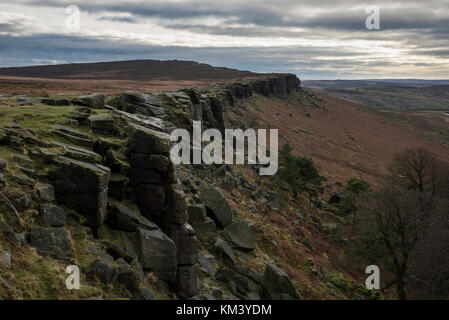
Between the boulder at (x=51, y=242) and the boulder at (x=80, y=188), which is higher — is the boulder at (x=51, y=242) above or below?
below

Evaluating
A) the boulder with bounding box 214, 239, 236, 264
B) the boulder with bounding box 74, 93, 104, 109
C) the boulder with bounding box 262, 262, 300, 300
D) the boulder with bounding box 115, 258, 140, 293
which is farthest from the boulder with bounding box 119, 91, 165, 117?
the boulder with bounding box 262, 262, 300, 300

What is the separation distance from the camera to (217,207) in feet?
82.7

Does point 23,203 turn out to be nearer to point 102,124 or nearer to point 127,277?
point 127,277

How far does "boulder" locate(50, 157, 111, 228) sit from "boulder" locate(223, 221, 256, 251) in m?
11.7

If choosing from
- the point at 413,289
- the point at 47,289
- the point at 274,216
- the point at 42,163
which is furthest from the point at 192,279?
the point at 274,216

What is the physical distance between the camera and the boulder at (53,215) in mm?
14102

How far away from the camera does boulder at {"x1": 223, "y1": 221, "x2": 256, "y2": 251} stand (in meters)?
24.8

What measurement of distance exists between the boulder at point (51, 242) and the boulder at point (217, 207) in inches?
490

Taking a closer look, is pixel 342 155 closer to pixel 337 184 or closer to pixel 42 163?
pixel 337 184

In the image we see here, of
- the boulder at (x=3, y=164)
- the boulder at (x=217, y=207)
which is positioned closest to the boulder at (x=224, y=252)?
the boulder at (x=217, y=207)

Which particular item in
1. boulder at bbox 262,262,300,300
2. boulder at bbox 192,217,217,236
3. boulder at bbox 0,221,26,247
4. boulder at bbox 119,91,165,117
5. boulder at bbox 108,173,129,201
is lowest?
boulder at bbox 262,262,300,300

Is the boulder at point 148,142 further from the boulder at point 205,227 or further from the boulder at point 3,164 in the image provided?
the boulder at point 205,227

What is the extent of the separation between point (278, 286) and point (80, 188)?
43.0ft

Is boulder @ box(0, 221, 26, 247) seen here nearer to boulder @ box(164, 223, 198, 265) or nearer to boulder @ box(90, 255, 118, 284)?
boulder @ box(90, 255, 118, 284)
